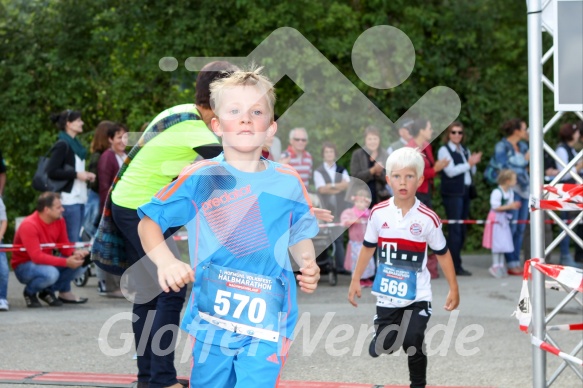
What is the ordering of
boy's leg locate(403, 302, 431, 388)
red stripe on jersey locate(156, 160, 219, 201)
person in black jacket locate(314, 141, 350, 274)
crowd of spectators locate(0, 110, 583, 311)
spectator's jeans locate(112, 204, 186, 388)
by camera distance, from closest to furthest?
red stripe on jersey locate(156, 160, 219, 201) → spectator's jeans locate(112, 204, 186, 388) → boy's leg locate(403, 302, 431, 388) → crowd of spectators locate(0, 110, 583, 311) → person in black jacket locate(314, 141, 350, 274)

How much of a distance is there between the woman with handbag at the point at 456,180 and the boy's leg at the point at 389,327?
22.8ft

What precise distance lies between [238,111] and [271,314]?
86 cm

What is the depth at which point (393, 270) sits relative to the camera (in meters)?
6.21

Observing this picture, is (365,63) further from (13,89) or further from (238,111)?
(238,111)

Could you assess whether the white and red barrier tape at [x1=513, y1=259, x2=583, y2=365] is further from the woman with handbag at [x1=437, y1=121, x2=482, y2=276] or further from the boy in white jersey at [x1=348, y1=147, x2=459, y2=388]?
→ the woman with handbag at [x1=437, y1=121, x2=482, y2=276]

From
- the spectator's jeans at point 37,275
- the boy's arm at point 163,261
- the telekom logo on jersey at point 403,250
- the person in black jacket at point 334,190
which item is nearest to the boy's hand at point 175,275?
the boy's arm at point 163,261

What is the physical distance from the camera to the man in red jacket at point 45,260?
1001cm

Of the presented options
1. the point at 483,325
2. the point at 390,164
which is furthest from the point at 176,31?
the point at 390,164

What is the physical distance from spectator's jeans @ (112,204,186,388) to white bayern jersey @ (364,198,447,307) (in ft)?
4.21

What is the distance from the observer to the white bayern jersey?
622cm

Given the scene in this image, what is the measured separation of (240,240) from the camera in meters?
4.27

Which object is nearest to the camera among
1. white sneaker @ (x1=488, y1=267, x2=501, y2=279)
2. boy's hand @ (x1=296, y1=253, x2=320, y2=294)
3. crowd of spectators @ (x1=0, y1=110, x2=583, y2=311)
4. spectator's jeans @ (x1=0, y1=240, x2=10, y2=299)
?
boy's hand @ (x1=296, y1=253, x2=320, y2=294)

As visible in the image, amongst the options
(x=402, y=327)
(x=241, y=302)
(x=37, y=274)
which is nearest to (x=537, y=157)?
(x=402, y=327)

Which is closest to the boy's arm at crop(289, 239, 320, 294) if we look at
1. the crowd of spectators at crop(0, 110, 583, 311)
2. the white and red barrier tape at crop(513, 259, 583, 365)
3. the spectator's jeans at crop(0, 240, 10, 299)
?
the white and red barrier tape at crop(513, 259, 583, 365)
